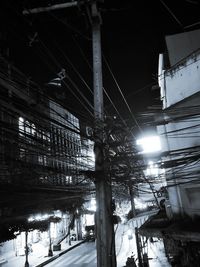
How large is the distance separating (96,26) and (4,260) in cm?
2050

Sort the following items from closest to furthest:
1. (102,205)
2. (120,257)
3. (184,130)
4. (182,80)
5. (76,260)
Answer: (102,205) < (184,130) < (182,80) < (120,257) < (76,260)

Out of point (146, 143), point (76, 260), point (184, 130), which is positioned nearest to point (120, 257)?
point (76, 260)

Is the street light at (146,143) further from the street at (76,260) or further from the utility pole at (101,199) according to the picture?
the street at (76,260)

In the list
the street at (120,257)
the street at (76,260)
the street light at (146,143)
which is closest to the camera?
the street light at (146,143)

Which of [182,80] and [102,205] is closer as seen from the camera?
[102,205]

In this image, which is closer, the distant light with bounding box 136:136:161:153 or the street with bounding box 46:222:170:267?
the distant light with bounding box 136:136:161:153

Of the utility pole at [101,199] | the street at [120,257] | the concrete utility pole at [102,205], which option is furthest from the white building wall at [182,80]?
the street at [120,257]

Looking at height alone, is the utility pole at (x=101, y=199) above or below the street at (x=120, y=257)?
above

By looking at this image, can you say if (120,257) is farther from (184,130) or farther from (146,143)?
(184,130)

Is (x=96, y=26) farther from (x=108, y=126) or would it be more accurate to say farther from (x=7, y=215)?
(x=7, y=215)

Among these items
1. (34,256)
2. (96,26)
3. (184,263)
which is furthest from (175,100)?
(34,256)

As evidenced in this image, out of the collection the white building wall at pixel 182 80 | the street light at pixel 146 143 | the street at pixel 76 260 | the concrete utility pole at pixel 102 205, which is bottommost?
the street at pixel 76 260

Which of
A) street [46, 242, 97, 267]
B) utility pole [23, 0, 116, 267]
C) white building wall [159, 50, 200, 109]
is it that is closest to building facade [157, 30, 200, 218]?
white building wall [159, 50, 200, 109]

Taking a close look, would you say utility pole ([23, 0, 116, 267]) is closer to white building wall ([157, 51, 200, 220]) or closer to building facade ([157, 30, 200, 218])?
building facade ([157, 30, 200, 218])
